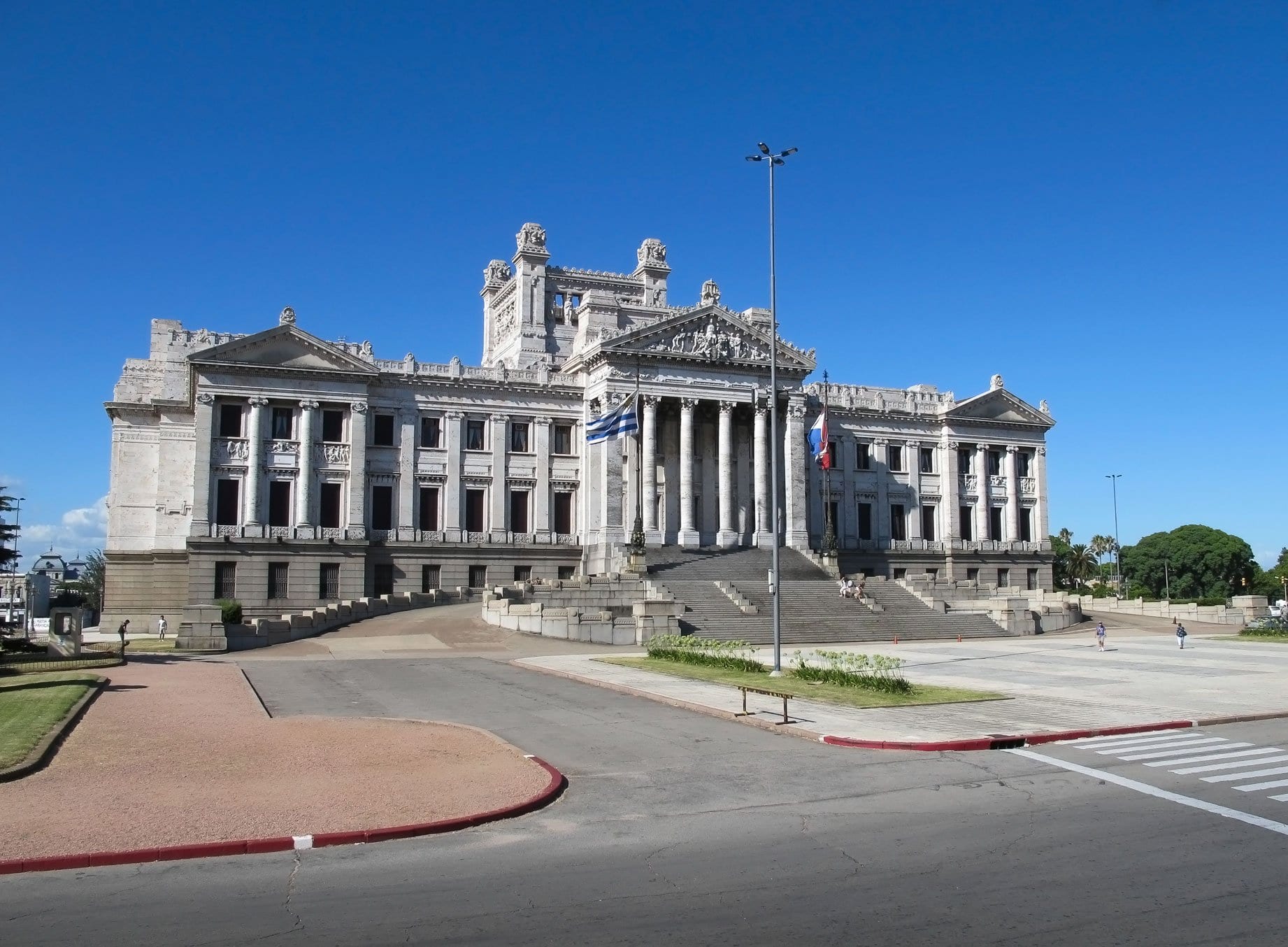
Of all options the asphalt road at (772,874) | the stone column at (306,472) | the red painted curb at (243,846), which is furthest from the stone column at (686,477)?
the red painted curb at (243,846)

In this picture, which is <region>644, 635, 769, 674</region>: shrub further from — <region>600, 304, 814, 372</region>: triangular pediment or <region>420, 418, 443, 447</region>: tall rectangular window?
<region>420, 418, 443, 447</region>: tall rectangular window

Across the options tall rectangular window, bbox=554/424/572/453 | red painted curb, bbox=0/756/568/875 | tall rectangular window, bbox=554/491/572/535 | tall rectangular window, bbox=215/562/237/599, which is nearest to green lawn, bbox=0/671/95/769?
red painted curb, bbox=0/756/568/875

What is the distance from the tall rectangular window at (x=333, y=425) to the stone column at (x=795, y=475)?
28.0 m

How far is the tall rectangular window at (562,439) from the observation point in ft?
228

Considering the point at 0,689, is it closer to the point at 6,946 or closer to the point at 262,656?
the point at 262,656

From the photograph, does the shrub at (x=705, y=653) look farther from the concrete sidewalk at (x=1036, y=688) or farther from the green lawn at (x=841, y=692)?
the concrete sidewalk at (x=1036, y=688)

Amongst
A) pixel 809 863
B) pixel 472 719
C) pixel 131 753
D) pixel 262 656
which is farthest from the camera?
pixel 262 656

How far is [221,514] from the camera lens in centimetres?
6075

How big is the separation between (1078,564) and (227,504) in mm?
107448

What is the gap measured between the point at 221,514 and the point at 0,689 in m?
35.8

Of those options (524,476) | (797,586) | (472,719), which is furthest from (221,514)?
(472,719)

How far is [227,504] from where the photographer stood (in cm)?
6091

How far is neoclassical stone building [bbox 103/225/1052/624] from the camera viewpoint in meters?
60.9

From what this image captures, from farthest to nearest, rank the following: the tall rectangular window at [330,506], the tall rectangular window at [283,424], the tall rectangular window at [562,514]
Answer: the tall rectangular window at [562,514] < the tall rectangular window at [330,506] < the tall rectangular window at [283,424]
